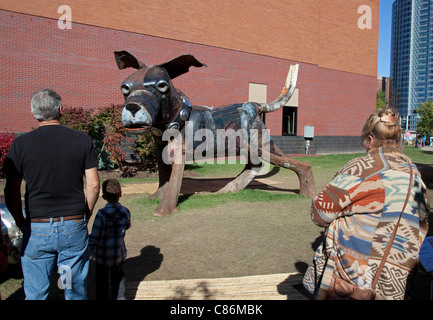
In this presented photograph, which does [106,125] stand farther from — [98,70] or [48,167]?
[48,167]

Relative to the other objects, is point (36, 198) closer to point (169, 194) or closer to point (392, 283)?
point (392, 283)

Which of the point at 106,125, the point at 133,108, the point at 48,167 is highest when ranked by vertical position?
the point at 133,108

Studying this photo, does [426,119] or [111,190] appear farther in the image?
[426,119]

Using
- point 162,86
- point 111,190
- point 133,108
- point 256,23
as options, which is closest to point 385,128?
point 111,190

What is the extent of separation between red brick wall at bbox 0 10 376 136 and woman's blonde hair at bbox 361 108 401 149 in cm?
1372

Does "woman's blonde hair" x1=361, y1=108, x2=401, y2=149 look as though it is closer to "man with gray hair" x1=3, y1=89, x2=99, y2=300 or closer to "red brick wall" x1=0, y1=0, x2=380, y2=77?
"man with gray hair" x1=3, y1=89, x2=99, y2=300

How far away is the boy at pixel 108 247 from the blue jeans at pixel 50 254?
588mm

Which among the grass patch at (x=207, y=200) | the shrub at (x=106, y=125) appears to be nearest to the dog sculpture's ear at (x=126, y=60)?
the grass patch at (x=207, y=200)

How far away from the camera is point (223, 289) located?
3480 millimetres

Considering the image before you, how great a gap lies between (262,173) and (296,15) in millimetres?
11987

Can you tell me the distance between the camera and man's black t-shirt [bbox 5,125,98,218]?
2375 millimetres

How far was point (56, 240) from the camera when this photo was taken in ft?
7.79

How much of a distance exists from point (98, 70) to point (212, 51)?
592 centimetres

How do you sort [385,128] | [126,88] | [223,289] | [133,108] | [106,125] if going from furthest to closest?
[106,125], [126,88], [133,108], [223,289], [385,128]
